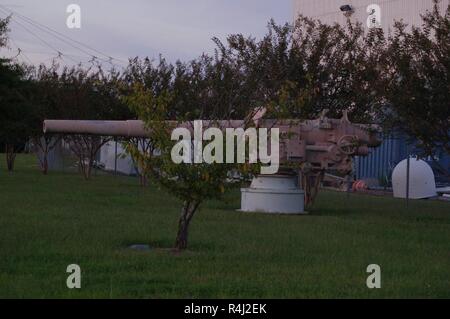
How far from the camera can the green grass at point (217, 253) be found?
8.84 metres

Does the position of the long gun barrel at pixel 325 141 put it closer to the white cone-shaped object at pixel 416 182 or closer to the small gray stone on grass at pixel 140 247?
the small gray stone on grass at pixel 140 247

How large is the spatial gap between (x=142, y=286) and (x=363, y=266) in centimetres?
315

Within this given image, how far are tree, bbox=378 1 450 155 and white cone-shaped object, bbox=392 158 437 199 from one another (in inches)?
502

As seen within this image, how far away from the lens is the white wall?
41.6 meters

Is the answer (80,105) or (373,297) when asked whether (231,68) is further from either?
(373,297)

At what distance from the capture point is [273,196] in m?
19.0

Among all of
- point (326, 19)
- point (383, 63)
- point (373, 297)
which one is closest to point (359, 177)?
point (326, 19)

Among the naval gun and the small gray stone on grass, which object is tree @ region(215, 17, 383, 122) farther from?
the small gray stone on grass

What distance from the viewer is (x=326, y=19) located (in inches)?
1891

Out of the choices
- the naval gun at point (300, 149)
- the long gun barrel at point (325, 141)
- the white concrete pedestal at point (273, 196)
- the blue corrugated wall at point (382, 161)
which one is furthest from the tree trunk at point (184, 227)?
the blue corrugated wall at point (382, 161)

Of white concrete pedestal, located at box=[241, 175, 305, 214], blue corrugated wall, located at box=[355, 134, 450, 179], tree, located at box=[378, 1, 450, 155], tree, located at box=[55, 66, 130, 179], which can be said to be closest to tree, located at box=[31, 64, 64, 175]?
tree, located at box=[55, 66, 130, 179]
